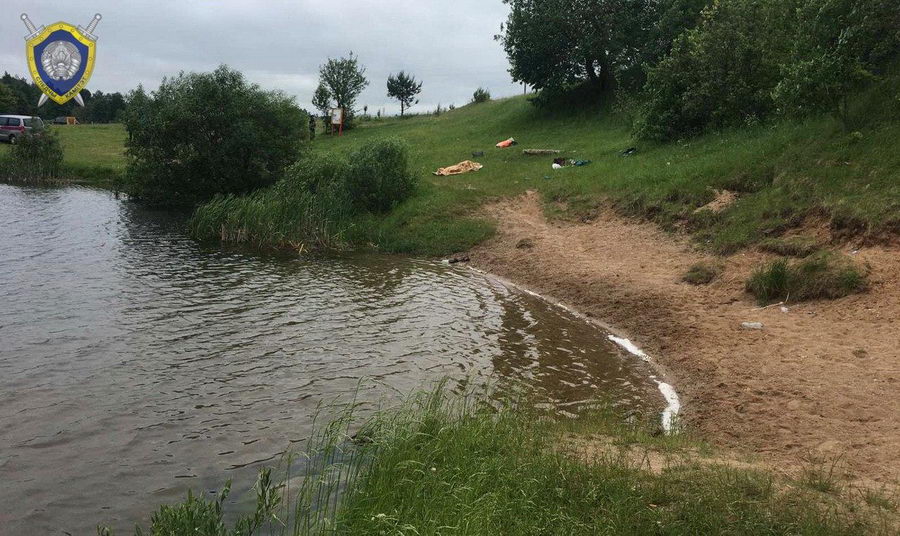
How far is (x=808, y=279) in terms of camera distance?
1234cm

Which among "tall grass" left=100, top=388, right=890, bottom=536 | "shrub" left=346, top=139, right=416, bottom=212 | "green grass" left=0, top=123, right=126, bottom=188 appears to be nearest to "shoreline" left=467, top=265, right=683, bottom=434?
"tall grass" left=100, top=388, right=890, bottom=536

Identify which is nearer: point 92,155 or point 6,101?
point 92,155

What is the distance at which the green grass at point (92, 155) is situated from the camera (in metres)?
41.2

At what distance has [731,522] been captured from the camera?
5.17 meters

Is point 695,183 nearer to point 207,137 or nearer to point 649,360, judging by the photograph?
point 649,360

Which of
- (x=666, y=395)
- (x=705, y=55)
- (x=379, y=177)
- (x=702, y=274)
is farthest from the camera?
(x=379, y=177)

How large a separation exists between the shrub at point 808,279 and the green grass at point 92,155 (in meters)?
30.5

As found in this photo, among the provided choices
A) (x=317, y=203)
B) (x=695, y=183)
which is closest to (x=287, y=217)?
(x=317, y=203)

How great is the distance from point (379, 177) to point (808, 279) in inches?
610

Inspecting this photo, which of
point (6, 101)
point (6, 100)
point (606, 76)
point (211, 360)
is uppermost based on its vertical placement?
point (6, 100)

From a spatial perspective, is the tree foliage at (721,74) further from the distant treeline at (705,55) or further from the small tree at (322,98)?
the small tree at (322,98)

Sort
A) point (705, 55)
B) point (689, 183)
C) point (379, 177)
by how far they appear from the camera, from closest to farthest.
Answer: point (689, 183)
point (705, 55)
point (379, 177)

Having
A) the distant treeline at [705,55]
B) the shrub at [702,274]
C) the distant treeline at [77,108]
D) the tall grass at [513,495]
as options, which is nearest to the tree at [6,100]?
the distant treeline at [77,108]

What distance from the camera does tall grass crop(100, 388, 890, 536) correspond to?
5.19 meters
